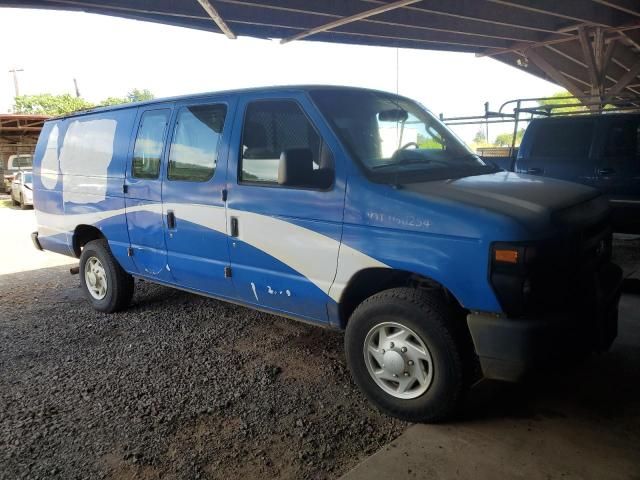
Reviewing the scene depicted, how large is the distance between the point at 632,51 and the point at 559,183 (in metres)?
14.9

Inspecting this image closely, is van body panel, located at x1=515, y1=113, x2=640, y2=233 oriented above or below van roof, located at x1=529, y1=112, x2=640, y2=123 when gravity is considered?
below

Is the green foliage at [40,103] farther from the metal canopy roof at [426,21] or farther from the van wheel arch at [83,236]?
the van wheel arch at [83,236]

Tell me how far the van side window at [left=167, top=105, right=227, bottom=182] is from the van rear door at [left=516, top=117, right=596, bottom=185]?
17.0 ft

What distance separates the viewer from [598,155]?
275 inches

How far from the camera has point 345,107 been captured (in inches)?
141

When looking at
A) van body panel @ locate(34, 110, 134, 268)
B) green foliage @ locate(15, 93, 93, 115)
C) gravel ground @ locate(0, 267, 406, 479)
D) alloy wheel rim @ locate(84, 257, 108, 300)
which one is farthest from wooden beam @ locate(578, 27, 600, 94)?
green foliage @ locate(15, 93, 93, 115)

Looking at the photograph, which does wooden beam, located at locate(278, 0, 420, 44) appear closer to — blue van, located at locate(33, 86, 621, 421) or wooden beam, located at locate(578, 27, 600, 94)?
wooden beam, located at locate(578, 27, 600, 94)

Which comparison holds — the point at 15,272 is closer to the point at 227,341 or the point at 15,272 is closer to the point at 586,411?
the point at 227,341

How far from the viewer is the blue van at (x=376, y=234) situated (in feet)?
8.89

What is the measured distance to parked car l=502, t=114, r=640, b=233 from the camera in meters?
6.84

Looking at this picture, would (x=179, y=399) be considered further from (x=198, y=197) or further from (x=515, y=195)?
(x=515, y=195)

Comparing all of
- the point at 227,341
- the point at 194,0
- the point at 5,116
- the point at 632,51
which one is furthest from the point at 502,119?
the point at 5,116

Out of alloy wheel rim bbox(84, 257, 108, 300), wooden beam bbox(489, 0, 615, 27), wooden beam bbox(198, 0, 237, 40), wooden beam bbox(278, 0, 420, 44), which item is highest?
wooden beam bbox(489, 0, 615, 27)

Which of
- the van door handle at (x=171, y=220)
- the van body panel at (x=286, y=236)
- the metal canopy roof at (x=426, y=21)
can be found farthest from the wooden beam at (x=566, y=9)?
Answer: the van door handle at (x=171, y=220)
